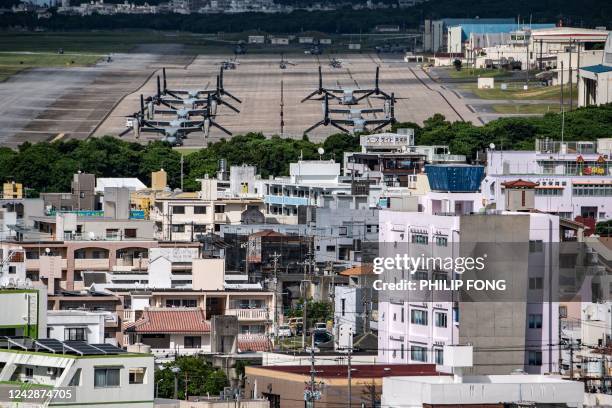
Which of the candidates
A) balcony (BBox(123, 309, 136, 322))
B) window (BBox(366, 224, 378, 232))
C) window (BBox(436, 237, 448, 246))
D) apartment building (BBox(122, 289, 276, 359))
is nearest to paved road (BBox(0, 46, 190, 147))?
window (BBox(366, 224, 378, 232))

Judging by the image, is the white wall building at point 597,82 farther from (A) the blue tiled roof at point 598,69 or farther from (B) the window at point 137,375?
(B) the window at point 137,375

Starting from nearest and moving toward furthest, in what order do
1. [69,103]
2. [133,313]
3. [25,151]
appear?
[133,313] < [25,151] < [69,103]

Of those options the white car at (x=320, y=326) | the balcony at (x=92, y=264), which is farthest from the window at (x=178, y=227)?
the white car at (x=320, y=326)

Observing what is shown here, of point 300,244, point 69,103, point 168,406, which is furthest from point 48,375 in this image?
point 69,103

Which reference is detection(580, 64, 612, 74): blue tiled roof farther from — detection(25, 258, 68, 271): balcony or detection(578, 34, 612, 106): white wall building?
detection(25, 258, 68, 271): balcony

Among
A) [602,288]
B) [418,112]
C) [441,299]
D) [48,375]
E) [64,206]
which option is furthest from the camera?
[418,112]

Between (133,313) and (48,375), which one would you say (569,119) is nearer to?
(133,313)
